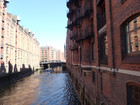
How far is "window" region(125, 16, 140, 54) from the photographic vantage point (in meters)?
4.67

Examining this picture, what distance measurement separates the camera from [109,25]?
6.61m

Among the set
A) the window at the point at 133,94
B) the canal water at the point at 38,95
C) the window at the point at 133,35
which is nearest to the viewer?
the window at the point at 133,94

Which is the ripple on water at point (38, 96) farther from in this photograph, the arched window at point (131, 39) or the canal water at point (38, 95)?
the arched window at point (131, 39)

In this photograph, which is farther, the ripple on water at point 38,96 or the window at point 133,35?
the ripple on water at point 38,96

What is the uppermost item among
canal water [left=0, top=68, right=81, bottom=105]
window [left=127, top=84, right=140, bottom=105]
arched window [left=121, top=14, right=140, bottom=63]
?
arched window [left=121, top=14, right=140, bottom=63]

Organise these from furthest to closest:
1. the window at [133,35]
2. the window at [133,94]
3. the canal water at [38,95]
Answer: the canal water at [38,95] < the window at [133,35] < the window at [133,94]

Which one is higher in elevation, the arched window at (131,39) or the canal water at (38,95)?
the arched window at (131,39)

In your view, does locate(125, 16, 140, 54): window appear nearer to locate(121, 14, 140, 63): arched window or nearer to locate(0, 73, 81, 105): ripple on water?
locate(121, 14, 140, 63): arched window

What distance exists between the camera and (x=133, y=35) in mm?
4941

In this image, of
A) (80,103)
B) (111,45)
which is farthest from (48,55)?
(111,45)

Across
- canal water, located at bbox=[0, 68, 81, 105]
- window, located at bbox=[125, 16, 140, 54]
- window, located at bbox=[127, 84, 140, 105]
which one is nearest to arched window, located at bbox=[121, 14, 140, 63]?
window, located at bbox=[125, 16, 140, 54]

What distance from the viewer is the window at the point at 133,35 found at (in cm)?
467

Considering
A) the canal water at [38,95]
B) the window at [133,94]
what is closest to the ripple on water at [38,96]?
the canal water at [38,95]

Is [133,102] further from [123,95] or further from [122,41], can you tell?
[122,41]
